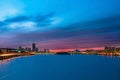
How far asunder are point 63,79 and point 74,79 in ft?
7.52

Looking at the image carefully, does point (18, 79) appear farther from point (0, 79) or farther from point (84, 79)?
point (84, 79)

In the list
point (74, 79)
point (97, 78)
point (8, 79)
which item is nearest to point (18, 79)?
point (8, 79)

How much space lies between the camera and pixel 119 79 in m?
59.5

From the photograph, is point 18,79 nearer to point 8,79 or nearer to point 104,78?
point 8,79

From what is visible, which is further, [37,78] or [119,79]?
[37,78]

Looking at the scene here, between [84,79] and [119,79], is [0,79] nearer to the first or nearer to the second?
[84,79]

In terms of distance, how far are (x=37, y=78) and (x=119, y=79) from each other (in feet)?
56.9

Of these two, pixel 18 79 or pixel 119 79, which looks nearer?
pixel 119 79

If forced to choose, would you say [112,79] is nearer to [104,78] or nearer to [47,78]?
[104,78]

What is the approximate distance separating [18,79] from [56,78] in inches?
316

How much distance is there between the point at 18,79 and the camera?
2510 inches

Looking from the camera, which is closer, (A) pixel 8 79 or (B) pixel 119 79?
(B) pixel 119 79

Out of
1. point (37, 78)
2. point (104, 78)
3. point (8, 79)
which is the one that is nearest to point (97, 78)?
point (104, 78)

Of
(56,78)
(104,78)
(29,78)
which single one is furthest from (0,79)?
(104,78)
